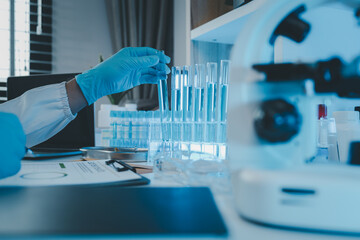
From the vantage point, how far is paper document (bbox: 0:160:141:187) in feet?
1.88

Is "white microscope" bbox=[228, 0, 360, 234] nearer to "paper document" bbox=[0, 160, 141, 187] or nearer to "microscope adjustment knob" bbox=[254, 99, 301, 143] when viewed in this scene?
"microscope adjustment knob" bbox=[254, 99, 301, 143]

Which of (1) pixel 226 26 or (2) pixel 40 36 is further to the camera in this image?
(2) pixel 40 36

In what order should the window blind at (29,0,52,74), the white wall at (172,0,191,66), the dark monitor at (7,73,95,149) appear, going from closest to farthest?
the dark monitor at (7,73,95,149) → the white wall at (172,0,191,66) → the window blind at (29,0,52,74)

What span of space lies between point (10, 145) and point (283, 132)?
0.54 metres

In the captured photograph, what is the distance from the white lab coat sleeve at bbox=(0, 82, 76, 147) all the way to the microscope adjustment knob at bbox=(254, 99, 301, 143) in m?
0.79

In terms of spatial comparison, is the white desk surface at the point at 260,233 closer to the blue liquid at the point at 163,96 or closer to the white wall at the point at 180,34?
the blue liquid at the point at 163,96

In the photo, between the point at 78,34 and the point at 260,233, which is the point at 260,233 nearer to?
the point at 260,233

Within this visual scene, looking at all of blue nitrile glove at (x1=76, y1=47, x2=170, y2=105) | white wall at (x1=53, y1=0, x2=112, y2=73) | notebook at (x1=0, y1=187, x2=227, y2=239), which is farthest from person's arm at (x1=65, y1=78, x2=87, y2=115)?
white wall at (x1=53, y1=0, x2=112, y2=73)

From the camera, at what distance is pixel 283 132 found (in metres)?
0.42

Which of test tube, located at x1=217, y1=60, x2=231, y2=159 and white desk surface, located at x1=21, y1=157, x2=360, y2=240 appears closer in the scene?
white desk surface, located at x1=21, y1=157, x2=360, y2=240

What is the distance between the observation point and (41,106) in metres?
0.99

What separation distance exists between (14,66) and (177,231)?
9.42ft

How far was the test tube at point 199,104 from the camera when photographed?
872mm

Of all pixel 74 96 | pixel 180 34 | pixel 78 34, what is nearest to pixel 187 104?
pixel 74 96
